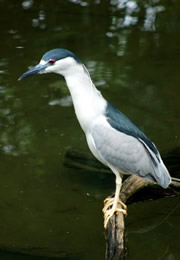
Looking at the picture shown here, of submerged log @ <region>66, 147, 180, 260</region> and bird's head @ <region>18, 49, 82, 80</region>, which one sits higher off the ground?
bird's head @ <region>18, 49, 82, 80</region>

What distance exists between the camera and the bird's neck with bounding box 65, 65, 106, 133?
14.4 feet

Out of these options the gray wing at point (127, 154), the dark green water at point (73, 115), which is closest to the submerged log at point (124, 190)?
Answer: the dark green water at point (73, 115)

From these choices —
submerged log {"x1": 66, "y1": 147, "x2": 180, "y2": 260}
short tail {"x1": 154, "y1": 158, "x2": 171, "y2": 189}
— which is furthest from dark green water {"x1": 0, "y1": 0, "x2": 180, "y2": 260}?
short tail {"x1": 154, "y1": 158, "x2": 171, "y2": 189}

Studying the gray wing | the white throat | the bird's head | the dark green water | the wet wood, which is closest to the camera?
the wet wood

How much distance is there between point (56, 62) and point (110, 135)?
685mm

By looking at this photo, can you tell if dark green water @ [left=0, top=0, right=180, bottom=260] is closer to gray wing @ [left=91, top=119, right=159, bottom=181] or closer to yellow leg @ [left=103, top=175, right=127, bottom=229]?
yellow leg @ [left=103, top=175, right=127, bottom=229]

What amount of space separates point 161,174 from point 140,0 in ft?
22.8

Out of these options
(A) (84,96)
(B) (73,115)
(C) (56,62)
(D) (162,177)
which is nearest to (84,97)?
(A) (84,96)

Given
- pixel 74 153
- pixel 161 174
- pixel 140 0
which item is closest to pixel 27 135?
pixel 74 153

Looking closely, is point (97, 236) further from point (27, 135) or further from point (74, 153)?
point (27, 135)

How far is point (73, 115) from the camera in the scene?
7320 mm

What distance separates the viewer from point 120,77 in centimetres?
822

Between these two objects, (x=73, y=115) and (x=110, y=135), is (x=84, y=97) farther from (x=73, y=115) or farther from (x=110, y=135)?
(x=73, y=115)

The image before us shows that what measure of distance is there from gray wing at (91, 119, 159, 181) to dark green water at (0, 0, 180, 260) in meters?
0.90
